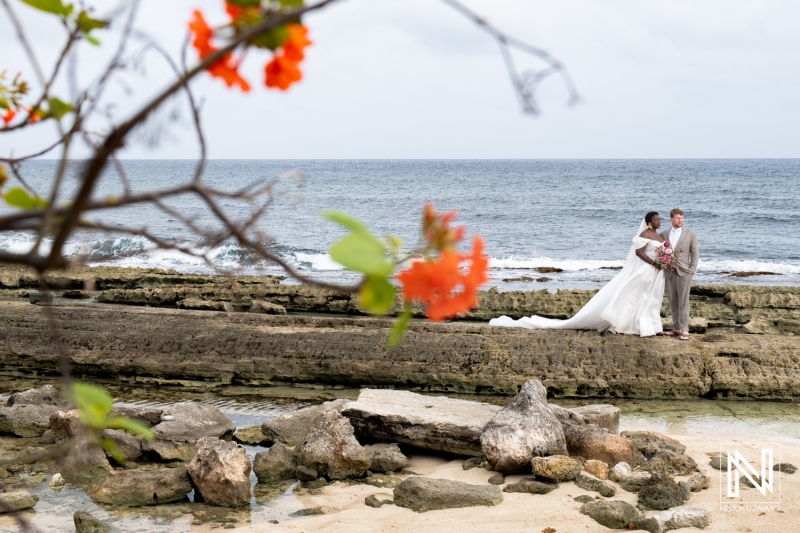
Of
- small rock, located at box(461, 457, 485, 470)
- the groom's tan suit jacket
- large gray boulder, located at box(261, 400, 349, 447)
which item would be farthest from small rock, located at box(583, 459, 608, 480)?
the groom's tan suit jacket

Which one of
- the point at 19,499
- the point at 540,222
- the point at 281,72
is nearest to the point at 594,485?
the point at 19,499

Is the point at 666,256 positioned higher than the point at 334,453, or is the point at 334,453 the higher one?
the point at 666,256

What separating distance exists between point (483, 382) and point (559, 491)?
9.48 ft

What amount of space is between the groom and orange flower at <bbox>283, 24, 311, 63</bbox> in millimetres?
9173

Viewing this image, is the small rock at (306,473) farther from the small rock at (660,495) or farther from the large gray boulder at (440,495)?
the small rock at (660,495)

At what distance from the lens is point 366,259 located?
0.88 m

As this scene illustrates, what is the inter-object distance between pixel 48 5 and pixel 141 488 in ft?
15.7

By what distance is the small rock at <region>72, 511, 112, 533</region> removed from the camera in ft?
15.4

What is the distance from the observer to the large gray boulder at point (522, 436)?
567 cm

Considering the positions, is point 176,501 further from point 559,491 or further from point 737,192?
point 737,192

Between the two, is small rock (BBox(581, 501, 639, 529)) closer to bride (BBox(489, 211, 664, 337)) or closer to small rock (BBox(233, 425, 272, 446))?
small rock (BBox(233, 425, 272, 446))

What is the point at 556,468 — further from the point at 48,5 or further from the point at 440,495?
the point at 48,5

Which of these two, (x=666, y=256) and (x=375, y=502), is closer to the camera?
(x=375, y=502)

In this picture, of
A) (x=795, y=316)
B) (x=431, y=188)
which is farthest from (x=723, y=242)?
(x=431, y=188)
